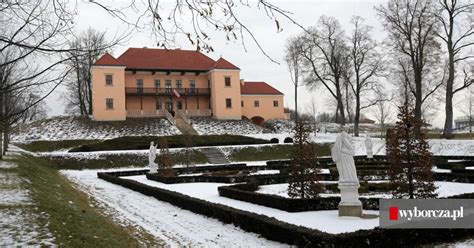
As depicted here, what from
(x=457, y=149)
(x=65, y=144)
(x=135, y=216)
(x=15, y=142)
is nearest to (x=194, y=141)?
(x=65, y=144)

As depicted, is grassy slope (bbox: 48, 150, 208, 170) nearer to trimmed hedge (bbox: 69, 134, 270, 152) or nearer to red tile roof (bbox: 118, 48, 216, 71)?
trimmed hedge (bbox: 69, 134, 270, 152)

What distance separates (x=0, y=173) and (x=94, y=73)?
33.6 meters

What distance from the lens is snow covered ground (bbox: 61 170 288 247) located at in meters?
8.48

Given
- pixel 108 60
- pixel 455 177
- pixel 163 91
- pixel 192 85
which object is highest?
pixel 108 60

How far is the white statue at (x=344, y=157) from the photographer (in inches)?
393

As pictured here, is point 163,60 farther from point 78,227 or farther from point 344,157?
point 78,227

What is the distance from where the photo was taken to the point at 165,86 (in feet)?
177

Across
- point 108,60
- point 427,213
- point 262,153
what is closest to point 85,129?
point 108,60

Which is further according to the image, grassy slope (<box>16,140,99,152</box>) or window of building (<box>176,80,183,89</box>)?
window of building (<box>176,80,183,89</box>)

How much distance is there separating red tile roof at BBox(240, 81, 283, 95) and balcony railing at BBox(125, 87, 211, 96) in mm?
7676

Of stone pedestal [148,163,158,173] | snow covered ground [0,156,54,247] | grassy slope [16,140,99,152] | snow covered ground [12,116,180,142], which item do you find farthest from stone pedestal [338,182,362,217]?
snow covered ground [12,116,180,142]

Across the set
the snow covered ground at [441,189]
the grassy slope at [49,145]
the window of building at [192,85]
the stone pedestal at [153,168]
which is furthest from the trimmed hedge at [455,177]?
the window of building at [192,85]

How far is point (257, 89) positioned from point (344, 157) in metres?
52.1

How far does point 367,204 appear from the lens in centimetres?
1082
